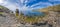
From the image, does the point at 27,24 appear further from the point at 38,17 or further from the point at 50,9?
the point at 50,9

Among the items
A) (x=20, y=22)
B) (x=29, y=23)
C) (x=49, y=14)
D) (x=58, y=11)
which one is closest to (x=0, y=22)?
(x=20, y=22)

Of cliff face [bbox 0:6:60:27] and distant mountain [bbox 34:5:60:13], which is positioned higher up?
distant mountain [bbox 34:5:60:13]

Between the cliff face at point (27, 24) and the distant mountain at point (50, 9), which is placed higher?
the distant mountain at point (50, 9)

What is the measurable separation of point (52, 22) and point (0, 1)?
2.48ft

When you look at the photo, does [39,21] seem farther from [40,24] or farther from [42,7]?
[42,7]

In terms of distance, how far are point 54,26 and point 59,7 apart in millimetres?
261

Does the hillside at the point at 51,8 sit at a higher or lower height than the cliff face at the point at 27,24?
higher

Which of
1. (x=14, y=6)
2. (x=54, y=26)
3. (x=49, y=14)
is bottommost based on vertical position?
(x=54, y=26)

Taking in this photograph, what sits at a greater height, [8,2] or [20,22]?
[8,2]

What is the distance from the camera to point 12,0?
161cm

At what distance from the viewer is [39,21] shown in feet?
5.22

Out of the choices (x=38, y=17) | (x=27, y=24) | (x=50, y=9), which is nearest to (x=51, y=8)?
(x=50, y=9)

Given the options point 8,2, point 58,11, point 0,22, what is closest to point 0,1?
point 8,2

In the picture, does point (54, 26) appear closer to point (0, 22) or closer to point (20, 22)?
point (20, 22)
